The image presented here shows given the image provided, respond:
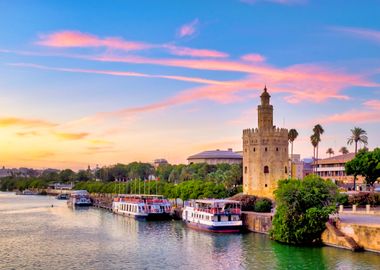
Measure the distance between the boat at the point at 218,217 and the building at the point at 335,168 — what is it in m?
65.0

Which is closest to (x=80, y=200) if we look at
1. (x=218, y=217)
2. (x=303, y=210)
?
(x=218, y=217)

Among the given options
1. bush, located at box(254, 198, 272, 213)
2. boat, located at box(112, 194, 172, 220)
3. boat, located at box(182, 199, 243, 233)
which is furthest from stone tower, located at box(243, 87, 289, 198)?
boat, located at box(182, 199, 243, 233)

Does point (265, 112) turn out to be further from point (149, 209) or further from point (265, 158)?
point (149, 209)

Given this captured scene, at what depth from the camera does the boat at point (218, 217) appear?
62188 millimetres

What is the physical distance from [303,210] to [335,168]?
82.2m

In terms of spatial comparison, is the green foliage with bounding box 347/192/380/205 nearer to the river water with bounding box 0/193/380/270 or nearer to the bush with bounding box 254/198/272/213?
the bush with bounding box 254/198/272/213

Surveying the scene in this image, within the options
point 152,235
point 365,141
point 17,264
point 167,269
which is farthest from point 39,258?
point 365,141

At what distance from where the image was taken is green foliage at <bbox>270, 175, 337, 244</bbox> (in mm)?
49781

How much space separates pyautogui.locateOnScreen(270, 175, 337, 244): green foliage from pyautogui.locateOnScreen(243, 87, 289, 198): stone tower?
→ 28.7 meters

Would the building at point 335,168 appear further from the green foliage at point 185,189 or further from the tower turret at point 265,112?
the tower turret at point 265,112

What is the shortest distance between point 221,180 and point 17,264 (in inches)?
3237

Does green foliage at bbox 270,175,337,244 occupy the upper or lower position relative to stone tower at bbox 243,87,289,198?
lower

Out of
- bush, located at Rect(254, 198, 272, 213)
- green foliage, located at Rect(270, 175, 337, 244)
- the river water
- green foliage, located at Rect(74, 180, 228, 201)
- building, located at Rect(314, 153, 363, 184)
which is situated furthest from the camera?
building, located at Rect(314, 153, 363, 184)

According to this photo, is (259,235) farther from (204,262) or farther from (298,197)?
(204,262)
